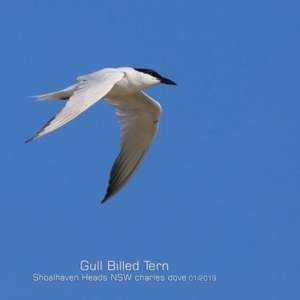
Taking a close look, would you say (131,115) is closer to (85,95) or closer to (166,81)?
(166,81)

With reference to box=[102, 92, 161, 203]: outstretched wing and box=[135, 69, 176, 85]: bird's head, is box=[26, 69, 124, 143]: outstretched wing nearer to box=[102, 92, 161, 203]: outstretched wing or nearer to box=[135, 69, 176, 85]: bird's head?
box=[135, 69, 176, 85]: bird's head

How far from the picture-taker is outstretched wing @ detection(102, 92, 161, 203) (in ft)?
42.7

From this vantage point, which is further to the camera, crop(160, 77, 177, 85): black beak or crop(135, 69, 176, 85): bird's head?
crop(160, 77, 177, 85): black beak

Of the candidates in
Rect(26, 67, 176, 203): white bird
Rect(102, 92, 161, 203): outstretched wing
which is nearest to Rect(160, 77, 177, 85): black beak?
Rect(26, 67, 176, 203): white bird

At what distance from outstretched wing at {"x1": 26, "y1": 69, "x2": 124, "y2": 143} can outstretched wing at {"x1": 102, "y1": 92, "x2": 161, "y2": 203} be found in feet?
5.32

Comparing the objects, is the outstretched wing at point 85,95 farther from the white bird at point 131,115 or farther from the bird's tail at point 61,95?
the white bird at point 131,115

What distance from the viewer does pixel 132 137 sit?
13188mm

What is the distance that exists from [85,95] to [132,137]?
313 centimetres

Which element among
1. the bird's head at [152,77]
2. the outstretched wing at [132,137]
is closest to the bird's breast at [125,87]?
the bird's head at [152,77]

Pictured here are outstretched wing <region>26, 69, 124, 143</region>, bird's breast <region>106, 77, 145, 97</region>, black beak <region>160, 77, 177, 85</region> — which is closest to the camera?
outstretched wing <region>26, 69, 124, 143</region>

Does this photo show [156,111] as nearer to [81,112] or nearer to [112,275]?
[112,275]

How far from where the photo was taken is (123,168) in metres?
13.1

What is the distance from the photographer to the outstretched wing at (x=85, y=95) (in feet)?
30.9

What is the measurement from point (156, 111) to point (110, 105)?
79cm
